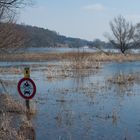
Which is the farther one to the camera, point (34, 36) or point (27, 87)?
point (34, 36)

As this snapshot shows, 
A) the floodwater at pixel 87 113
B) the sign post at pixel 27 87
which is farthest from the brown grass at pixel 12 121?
the sign post at pixel 27 87

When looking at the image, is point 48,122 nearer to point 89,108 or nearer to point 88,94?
point 89,108

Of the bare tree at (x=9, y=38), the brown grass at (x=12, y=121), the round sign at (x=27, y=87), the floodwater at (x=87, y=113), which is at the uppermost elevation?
the bare tree at (x=9, y=38)

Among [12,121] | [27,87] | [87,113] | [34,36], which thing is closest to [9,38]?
[87,113]

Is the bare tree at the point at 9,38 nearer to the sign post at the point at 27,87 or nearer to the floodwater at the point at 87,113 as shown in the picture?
the floodwater at the point at 87,113

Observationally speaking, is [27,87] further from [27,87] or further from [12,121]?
[12,121]

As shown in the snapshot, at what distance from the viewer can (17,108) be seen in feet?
43.9

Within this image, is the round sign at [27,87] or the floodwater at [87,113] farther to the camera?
the floodwater at [87,113]

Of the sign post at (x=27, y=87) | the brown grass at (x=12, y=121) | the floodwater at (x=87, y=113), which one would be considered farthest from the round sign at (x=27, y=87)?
the floodwater at (x=87, y=113)

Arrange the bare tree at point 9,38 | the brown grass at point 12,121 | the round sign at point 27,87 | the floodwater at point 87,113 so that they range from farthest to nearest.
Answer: the bare tree at point 9,38 → the floodwater at point 87,113 → the round sign at point 27,87 → the brown grass at point 12,121

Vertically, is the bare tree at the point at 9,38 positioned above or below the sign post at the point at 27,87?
above

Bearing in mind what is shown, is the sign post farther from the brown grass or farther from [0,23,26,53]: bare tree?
[0,23,26,53]: bare tree

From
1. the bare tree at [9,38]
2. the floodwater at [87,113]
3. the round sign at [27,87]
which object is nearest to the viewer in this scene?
the round sign at [27,87]

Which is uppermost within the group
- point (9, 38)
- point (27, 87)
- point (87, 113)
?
point (9, 38)
